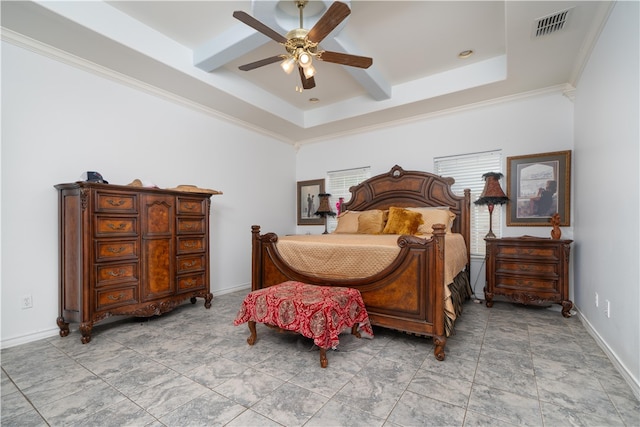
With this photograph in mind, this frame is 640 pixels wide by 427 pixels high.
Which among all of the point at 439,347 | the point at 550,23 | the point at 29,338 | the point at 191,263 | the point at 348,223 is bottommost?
the point at 29,338

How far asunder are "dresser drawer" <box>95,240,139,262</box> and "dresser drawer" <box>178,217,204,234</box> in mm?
520

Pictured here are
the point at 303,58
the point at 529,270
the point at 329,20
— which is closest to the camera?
the point at 329,20

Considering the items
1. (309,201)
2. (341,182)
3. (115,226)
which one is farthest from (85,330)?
(341,182)

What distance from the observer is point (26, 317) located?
2.62 metres

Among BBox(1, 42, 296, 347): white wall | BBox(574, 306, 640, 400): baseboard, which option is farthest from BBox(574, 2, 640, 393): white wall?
BBox(1, 42, 296, 347): white wall

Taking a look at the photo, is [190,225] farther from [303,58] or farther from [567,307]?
[567,307]

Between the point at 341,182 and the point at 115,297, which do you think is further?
the point at 341,182

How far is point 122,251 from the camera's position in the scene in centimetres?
286

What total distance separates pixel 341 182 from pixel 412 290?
10.8ft

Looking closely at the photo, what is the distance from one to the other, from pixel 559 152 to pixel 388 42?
2487mm

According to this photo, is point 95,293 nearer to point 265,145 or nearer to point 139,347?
point 139,347

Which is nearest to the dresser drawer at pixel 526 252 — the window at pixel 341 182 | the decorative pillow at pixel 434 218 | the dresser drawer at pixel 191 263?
the decorative pillow at pixel 434 218

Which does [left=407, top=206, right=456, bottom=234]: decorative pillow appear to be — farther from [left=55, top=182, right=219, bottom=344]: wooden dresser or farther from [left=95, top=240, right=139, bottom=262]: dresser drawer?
[left=95, top=240, right=139, bottom=262]: dresser drawer

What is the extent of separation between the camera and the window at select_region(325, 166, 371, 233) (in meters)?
5.24
